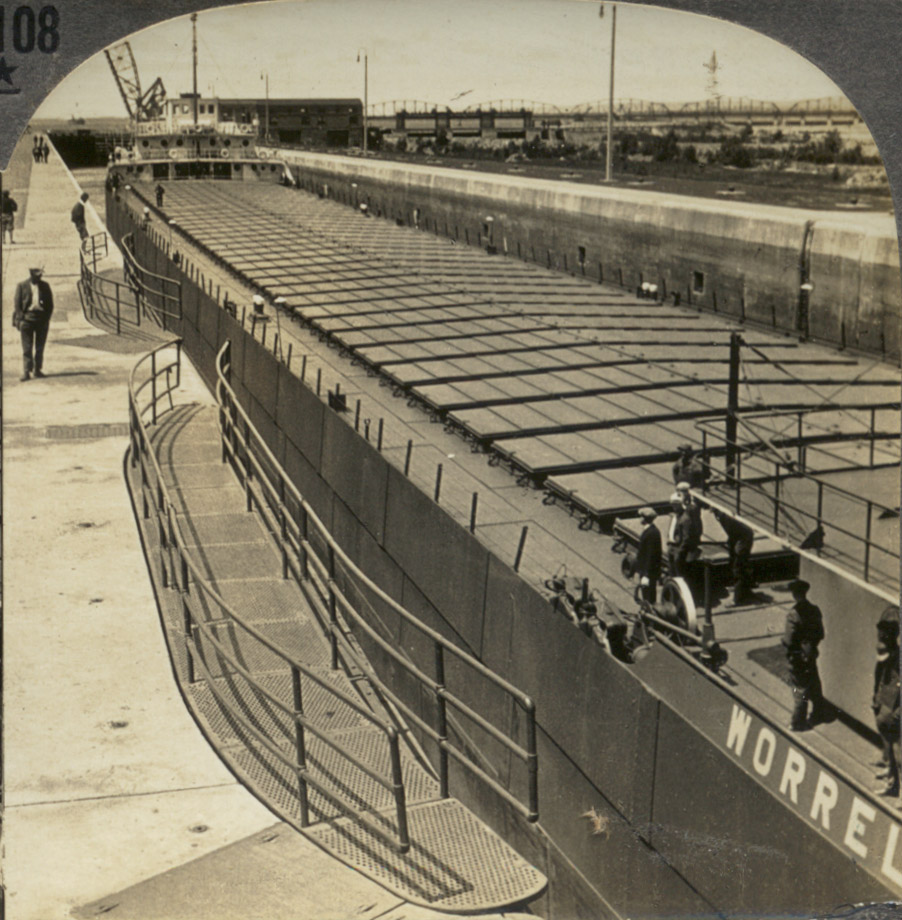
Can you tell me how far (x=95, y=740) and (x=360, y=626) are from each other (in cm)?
230

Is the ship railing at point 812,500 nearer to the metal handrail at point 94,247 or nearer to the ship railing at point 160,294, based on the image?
the metal handrail at point 94,247

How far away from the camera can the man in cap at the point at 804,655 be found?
273 inches

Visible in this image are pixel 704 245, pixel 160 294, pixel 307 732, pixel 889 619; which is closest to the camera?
pixel 889 619

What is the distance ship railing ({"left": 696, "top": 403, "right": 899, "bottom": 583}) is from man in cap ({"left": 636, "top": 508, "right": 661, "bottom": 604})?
2.06 feet

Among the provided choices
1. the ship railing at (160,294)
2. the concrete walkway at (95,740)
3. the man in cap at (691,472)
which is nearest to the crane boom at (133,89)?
the concrete walkway at (95,740)

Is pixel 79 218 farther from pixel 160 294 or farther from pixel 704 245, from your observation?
pixel 160 294

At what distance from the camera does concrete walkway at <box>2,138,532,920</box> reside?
5.95m

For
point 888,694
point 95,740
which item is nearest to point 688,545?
point 888,694

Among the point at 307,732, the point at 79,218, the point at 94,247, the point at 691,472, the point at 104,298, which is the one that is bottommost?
the point at 307,732

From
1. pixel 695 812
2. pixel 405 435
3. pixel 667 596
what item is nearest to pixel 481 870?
pixel 695 812

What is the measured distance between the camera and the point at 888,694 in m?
6.67

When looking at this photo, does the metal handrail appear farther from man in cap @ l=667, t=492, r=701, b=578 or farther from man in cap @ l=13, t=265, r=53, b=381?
man in cap @ l=667, t=492, r=701, b=578

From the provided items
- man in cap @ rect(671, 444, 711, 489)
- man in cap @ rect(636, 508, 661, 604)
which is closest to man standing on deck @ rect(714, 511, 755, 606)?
man in cap @ rect(636, 508, 661, 604)

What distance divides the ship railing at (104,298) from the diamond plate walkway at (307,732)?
5.87ft
